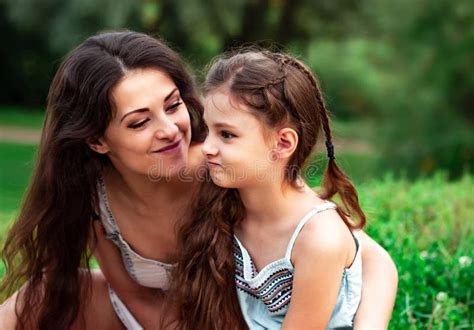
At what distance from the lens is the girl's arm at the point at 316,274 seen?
250cm

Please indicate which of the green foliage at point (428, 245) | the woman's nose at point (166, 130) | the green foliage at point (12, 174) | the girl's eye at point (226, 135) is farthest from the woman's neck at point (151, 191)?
the green foliage at point (12, 174)

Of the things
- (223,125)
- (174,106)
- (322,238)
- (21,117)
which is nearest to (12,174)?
(21,117)

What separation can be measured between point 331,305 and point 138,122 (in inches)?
38.3

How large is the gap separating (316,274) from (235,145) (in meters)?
0.49

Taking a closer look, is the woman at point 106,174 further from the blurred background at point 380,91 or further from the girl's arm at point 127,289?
the blurred background at point 380,91

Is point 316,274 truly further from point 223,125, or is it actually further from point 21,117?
point 21,117

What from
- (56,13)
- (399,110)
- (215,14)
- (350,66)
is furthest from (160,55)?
(350,66)

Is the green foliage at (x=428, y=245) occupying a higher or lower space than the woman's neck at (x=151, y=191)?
lower

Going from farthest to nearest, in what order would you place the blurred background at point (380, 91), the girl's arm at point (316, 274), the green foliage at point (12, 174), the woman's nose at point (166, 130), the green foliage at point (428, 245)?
1. the green foliage at point (12, 174)
2. the blurred background at point (380, 91)
3. the green foliage at point (428, 245)
4. the woman's nose at point (166, 130)
5. the girl's arm at point (316, 274)

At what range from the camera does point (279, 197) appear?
2689mm

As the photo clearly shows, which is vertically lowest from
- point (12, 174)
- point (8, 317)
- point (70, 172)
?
point (12, 174)

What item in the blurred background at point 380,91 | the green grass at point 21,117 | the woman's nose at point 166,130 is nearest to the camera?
the woman's nose at point 166,130

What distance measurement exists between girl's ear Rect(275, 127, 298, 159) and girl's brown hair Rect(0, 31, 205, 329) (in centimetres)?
62

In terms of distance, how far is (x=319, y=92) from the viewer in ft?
8.82
